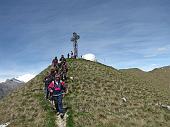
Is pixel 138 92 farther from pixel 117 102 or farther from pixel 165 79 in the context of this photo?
pixel 165 79

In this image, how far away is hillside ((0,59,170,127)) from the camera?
30.1 m

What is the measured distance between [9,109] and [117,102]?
13368 mm

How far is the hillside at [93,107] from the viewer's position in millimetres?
30125

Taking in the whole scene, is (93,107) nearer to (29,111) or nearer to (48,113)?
(48,113)

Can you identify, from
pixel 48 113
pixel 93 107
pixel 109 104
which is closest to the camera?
pixel 48 113

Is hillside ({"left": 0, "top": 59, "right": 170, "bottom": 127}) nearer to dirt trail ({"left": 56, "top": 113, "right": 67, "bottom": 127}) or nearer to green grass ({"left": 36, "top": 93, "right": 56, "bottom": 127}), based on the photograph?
green grass ({"left": 36, "top": 93, "right": 56, "bottom": 127})

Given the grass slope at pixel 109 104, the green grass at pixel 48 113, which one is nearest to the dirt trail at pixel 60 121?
the green grass at pixel 48 113

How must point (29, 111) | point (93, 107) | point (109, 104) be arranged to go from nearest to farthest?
point (29, 111)
point (93, 107)
point (109, 104)

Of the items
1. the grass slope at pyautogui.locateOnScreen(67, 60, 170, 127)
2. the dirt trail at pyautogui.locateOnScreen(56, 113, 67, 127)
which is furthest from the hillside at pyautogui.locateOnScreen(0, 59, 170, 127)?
the dirt trail at pyautogui.locateOnScreen(56, 113, 67, 127)

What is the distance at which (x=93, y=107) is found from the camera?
3409cm

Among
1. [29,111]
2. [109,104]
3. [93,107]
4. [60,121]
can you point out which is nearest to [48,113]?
[60,121]

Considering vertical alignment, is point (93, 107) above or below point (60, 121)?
above

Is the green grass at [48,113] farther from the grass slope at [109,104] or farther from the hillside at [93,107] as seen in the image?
the grass slope at [109,104]

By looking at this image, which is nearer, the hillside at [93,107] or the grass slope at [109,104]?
the hillside at [93,107]
